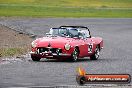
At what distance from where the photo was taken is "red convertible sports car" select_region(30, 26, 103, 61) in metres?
23.3

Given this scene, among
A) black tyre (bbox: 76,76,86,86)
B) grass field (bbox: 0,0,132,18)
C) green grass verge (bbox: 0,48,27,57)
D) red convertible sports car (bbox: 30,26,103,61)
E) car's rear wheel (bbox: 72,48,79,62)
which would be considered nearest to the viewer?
black tyre (bbox: 76,76,86,86)

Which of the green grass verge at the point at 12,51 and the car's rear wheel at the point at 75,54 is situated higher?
the car's rear wheel at the point at 75,54

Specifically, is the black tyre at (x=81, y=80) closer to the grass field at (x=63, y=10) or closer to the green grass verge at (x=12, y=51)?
the green grass verge at (x=12, y=51)

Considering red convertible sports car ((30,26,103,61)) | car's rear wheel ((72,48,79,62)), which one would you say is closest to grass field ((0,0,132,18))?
red convertible sports car ((30,26,103,61))

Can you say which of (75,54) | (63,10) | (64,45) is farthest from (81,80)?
(63,10)

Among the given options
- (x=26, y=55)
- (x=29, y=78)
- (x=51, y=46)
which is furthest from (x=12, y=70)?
(x=26, y=55)

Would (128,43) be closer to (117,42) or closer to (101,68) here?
(117,42)

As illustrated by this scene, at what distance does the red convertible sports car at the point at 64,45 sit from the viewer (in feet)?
76.5

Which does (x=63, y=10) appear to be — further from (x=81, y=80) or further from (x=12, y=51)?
(x=81, y=80)

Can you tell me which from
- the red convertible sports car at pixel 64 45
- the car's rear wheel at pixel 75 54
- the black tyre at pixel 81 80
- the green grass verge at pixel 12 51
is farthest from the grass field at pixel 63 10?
the black tyre at pixel 81 80

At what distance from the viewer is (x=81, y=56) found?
24.3m

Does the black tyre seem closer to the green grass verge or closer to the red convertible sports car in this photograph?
the red convertible sports car

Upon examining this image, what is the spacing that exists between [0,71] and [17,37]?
19146 mm

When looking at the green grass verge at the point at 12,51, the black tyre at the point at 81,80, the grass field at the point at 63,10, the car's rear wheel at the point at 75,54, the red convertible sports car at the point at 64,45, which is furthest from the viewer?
the grass field at the point at 63,10
